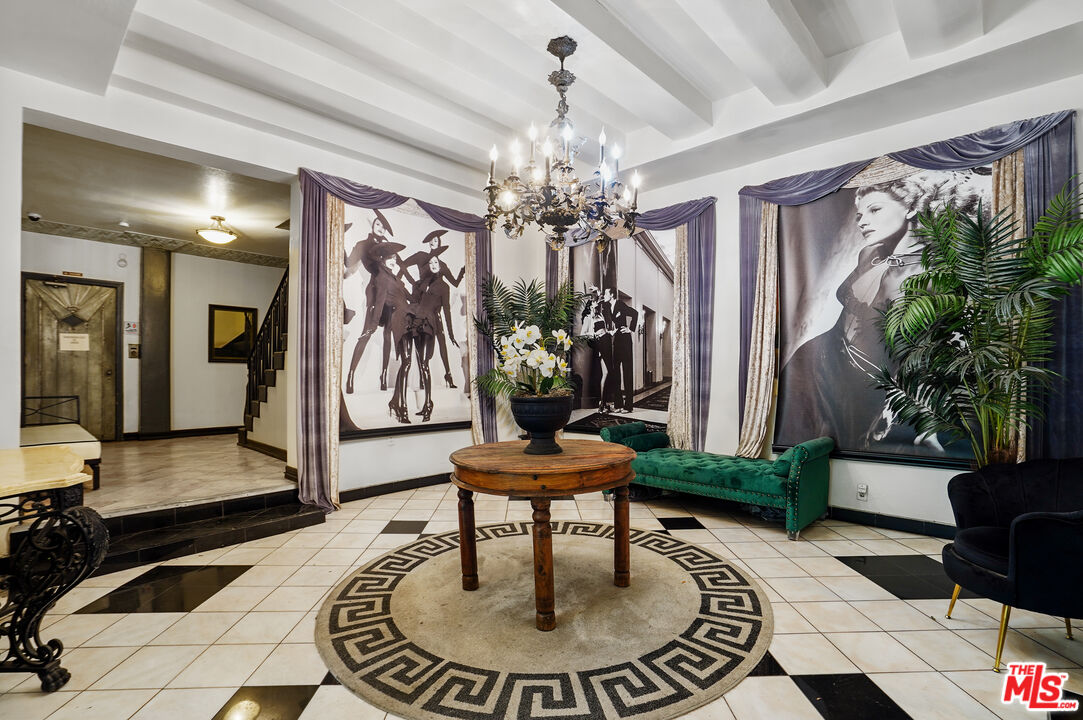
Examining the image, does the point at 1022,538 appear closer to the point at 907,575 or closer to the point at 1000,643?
the point at 1000,643

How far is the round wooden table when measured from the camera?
239 centimetres

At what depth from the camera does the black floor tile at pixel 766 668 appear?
207 cm

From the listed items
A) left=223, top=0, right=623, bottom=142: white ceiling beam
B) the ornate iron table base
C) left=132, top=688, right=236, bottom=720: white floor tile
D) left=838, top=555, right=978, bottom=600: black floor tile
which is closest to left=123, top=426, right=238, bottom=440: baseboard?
the ornate iron table base

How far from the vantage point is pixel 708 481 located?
4.16 m

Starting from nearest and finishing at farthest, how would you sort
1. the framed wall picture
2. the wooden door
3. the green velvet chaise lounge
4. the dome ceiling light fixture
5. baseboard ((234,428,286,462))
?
the green velvet chaise lounge
baseboard ((234,428,286,462))
the dome ceiling light fixture
the wooden door
the framed wall picture

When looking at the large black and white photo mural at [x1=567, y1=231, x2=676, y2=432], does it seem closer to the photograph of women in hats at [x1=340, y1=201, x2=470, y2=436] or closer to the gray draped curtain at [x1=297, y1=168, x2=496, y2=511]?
the photograph of women in hats at [x1=340, y1=201, x2=470, y2=436]

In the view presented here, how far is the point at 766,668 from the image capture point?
2107mm

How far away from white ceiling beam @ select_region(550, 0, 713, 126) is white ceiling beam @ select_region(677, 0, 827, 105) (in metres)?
0.42

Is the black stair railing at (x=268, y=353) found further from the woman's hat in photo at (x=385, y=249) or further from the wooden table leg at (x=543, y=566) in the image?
the wooden table leg at (x=543, y=566)

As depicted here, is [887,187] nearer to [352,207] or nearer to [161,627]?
[352,207]

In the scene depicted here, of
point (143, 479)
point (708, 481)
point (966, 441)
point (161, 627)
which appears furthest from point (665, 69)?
point (143, 479)

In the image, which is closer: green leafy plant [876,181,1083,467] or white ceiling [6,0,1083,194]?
green leafy plant [876,181,1083,467]

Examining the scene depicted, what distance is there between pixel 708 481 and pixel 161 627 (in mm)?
3825

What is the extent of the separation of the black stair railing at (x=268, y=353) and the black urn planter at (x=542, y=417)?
3.86m
